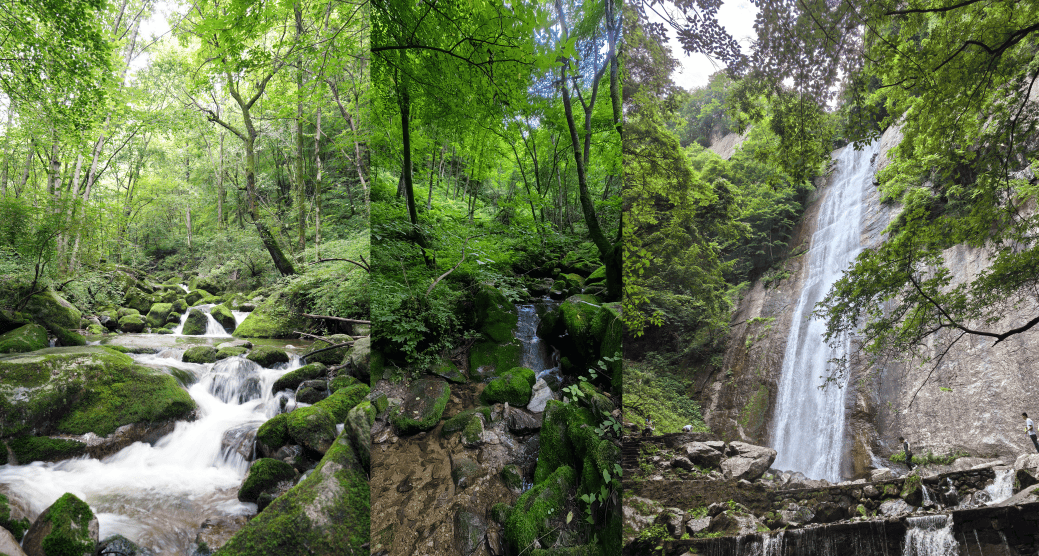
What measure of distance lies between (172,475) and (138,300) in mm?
2064

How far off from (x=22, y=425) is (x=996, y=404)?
15.5 ft

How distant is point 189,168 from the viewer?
3.63m

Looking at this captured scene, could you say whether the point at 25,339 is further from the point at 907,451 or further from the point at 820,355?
the point at 907,451

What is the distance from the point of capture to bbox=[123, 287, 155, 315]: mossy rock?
3576mm

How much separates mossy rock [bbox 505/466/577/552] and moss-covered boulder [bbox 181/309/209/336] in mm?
4531

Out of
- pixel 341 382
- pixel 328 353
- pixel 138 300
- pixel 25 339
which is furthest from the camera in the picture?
pixel 138 300

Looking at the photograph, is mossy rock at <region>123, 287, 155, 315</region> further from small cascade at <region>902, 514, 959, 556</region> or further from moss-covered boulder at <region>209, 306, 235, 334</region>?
small cascade at <region>902, 514, 959, 556</region>

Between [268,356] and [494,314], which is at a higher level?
[494,314]

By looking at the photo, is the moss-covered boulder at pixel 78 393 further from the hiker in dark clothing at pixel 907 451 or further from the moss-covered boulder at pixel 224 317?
the hiker in dark clothing at pixel 907 451

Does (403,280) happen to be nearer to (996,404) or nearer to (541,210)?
(541,210)

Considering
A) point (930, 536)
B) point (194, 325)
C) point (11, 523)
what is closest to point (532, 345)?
point (930, 536)

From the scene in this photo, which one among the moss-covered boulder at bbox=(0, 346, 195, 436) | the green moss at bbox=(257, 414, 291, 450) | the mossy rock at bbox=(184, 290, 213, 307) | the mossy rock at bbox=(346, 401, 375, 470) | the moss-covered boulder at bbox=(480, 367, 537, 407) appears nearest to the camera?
the moss-covered boulder at bbox=(480, 367, 537, 407)

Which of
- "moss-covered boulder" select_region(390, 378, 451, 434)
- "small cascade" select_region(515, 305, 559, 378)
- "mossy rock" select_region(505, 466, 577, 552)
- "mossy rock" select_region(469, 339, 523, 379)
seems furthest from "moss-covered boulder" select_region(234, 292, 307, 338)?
"mossy rock" select_region(505, 466, 577, 552)

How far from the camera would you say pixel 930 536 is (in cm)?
112
